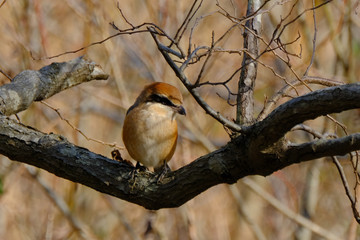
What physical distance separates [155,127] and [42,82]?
90 cm

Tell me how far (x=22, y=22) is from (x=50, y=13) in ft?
8.58

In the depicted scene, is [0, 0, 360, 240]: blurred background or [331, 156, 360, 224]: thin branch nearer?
[331, 156, 360, 224]: thin branch

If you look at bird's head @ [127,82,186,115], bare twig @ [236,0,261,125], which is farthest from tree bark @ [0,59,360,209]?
bird's head @ [127,82,186,115]

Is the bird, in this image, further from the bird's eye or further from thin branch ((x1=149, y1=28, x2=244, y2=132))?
thin branch ((x1=149, y1=28, x2=244, y2=132))

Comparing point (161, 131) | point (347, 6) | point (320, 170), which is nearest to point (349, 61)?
point (347, 6)

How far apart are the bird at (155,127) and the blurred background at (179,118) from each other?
1.99 feet

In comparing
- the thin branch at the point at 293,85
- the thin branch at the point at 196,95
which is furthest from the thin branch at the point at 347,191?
the thin branch at the point at 196,95

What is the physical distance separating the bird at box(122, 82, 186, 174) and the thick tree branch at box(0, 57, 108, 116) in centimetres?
47

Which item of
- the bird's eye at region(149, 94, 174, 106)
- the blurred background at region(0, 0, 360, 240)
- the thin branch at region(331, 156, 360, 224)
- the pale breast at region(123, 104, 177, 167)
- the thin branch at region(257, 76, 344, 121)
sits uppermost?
the blurred background at region(0, 0, 360, 240)

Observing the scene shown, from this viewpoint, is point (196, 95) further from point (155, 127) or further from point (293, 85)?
point (155, 127)

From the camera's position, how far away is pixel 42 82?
4184mm

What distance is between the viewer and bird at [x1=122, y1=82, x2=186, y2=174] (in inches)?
165

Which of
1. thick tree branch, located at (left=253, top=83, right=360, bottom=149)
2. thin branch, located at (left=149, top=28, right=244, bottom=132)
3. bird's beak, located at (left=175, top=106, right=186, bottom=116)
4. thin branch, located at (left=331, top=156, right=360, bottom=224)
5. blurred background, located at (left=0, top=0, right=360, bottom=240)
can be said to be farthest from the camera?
blurred background, located at (left=0, top=0, right=360, bottom=240)

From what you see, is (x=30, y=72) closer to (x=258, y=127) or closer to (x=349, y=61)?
(x=258, y=127)
